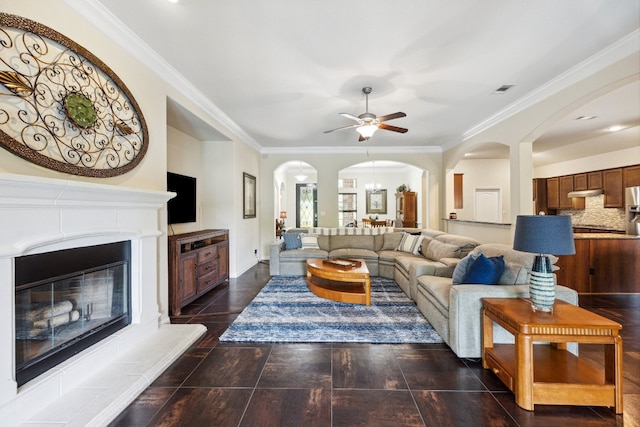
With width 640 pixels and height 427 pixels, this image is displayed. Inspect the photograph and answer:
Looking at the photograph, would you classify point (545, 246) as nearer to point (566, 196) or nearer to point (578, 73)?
point (578, 73)

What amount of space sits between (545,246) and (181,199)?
4.26 meters

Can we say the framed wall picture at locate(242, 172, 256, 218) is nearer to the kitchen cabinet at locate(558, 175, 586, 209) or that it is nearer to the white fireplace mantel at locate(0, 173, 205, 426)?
the white fireplace mantel at locate(0, 173, 205, 426)

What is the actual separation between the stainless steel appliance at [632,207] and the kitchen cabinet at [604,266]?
4.10 feet

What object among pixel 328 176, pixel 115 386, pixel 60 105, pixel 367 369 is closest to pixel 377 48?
pixel 60 105

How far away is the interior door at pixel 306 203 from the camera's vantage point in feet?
36.0

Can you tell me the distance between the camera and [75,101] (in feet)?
6.14

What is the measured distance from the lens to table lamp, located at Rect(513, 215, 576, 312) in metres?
1.84

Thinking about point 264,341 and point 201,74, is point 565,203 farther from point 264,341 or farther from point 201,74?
point 201,74

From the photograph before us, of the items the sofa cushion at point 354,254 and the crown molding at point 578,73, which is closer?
the crown molding at point 578,73

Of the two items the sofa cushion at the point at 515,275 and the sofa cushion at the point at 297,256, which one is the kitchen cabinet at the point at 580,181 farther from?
the sofa cushion at the point at 297,256

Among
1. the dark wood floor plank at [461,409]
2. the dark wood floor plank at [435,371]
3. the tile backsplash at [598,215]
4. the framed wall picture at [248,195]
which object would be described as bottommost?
the dark wood floor plank at [461,409]

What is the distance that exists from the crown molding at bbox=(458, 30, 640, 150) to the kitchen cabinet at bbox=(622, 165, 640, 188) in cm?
341


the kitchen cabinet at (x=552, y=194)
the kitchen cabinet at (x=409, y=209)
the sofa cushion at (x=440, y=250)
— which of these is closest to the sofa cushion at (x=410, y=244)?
the sofa cushion at (x=440, y=250)

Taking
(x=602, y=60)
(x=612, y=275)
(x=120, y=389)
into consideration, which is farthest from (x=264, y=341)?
(x=612, y=275)
